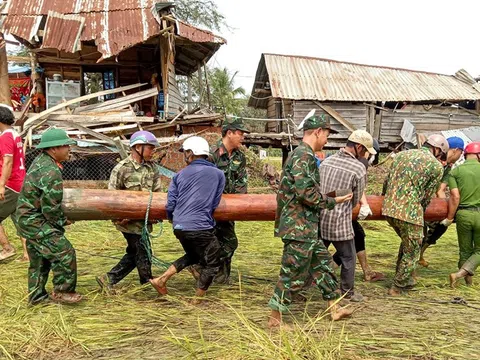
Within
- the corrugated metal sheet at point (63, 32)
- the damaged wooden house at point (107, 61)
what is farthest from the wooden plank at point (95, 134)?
the corrugated metal sheet at point (63, 32)

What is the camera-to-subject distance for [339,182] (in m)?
4.11

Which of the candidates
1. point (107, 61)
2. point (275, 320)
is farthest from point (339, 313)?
point (107, 61)

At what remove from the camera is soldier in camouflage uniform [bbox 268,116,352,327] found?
→ 3.56 meters

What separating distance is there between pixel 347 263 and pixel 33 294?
3.14 meters

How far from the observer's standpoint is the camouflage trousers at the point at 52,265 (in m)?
3.99

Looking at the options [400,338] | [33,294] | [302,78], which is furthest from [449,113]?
[33,294]

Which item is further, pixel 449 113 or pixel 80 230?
pixel 449 113

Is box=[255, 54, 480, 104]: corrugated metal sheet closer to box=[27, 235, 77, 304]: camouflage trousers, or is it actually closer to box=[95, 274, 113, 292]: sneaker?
box=[95, 274, 113, 292]: sneaker

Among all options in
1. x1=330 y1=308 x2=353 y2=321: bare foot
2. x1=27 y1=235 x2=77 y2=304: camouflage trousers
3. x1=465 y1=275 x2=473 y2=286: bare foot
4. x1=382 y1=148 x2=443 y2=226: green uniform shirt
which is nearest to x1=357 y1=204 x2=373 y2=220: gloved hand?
x1=382 y1=148 x2=443 y2=226: green uniform shirt

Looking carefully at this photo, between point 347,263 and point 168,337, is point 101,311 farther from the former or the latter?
point 347,263

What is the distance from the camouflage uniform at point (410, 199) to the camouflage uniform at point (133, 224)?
2.73 meters

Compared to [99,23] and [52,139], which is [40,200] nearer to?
[52,139]

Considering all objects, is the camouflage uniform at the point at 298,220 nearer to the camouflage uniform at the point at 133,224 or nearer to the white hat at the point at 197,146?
the white hat at the point at 197,146

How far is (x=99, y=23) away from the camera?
13211 millimetres
